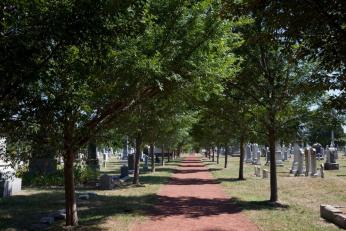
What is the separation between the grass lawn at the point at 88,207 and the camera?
11.6m

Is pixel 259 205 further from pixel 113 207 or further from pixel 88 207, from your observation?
pixel 88 207

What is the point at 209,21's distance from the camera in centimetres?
1123

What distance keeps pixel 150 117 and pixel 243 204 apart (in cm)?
757

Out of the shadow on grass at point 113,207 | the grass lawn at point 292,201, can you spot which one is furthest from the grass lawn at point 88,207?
the grass lawn at point 292,201

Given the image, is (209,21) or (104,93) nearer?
(104,93)

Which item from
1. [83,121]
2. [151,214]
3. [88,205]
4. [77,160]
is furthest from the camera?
[88,205]

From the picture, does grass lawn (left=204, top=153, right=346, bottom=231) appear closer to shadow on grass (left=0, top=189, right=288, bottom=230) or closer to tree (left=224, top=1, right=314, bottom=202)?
shadow on grass (left=0, top=189, right=288, bottom=230)

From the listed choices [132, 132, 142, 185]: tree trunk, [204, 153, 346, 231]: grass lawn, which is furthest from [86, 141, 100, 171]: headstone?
[204, 153, 346, 231]: grass lawn

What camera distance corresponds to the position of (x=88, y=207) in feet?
48.3

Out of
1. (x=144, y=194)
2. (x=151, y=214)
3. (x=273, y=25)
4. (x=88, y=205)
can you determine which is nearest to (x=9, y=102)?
(x=273, y=25)

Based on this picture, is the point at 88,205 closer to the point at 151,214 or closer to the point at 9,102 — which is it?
the point at 151,214

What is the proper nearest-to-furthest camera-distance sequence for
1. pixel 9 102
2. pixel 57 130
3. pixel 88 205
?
pixel 9 102 → pixel 57 130 → pixel 88 205

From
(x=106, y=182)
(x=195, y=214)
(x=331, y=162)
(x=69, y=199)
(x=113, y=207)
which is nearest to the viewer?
(x=69, y=199)

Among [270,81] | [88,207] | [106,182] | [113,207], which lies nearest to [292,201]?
[270,81]
